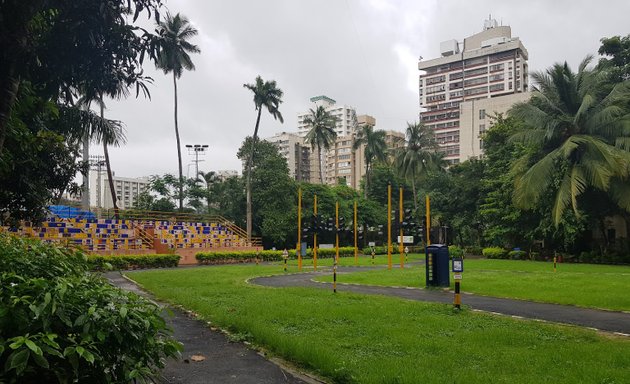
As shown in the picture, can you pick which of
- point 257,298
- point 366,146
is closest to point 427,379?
point 257,298

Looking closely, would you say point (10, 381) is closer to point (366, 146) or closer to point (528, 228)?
point (528, 228)

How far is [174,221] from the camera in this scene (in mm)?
43000

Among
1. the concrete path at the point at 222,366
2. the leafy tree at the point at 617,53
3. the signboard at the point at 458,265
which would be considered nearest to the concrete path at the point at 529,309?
the signboard at the point at 458,265

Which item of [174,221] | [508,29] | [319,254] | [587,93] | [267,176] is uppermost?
[508,29]

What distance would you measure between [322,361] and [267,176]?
44.9 m

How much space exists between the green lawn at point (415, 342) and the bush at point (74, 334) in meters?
2.96

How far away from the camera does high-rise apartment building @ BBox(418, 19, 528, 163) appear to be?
306ft

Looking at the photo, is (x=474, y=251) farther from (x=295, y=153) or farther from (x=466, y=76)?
(x=295, y=153)

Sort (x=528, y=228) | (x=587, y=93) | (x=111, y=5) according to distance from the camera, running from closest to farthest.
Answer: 1. (x=111, y=5)
2. (x=587, y=93)
3. (x=528, y=228)

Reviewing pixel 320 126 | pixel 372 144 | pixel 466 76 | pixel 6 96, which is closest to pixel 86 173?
pixel 6 96

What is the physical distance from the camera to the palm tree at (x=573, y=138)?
99.0 ft

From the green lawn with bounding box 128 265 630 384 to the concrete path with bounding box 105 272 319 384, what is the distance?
0.36 m

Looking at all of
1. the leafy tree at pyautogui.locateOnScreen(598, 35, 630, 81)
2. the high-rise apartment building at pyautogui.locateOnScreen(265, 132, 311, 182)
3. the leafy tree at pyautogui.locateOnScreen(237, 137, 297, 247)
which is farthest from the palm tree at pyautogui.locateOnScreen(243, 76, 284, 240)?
the high-rise apartment building at pyautogui.locateOnScreen(265, 132, 311, 182)

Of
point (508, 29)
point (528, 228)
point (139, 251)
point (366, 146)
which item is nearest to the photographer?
point (139, 251)
